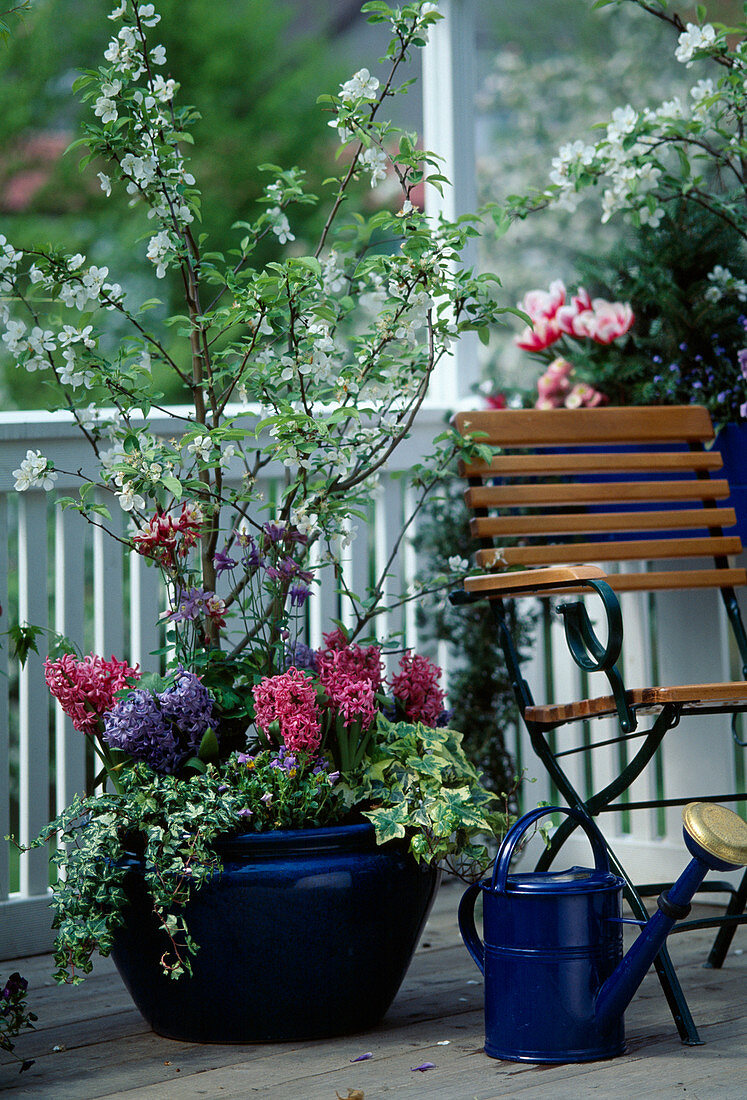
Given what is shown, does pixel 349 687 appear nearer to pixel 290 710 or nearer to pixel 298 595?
pixel 290 710

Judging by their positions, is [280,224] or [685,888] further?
[280,224]

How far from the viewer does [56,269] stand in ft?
6.15

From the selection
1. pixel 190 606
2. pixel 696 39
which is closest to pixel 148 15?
pixel 190 606

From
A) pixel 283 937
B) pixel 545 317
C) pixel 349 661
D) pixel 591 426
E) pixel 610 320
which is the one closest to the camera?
pixel 283 937

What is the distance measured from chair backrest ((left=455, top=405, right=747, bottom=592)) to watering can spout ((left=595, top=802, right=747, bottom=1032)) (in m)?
0.72

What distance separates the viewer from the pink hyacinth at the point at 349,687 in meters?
1.86

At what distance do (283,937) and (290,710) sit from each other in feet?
1.03

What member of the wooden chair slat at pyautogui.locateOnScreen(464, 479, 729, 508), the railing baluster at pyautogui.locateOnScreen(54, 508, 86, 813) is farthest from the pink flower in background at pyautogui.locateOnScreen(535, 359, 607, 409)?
the railing baluster at pyautogui.locateOnScreen(54, 508, 86, 813)

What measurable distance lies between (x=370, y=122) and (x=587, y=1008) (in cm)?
134

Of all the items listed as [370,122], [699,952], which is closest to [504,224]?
[370,122]

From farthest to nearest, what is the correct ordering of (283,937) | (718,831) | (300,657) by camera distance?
(300,657) → (283,937) → (718,831)

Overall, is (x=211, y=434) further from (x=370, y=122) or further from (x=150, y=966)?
(x=150, y=966)

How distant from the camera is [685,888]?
1.67 meters

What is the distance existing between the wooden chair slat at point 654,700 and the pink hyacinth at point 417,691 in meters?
0.18
